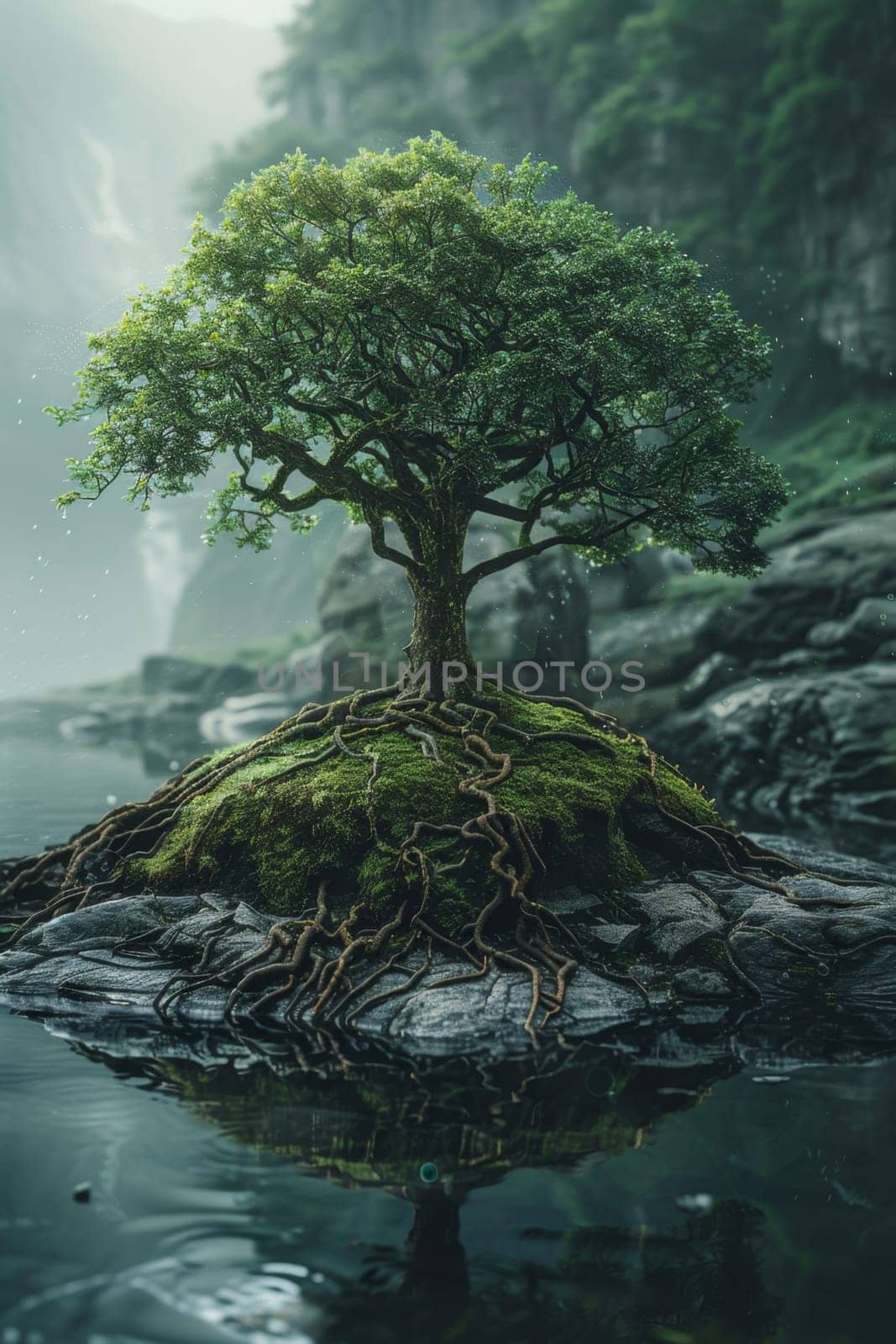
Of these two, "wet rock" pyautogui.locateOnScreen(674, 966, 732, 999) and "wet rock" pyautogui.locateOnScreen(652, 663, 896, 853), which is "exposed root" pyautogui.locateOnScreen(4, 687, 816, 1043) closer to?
"wet rock" pyautogui.locateOnScreen(674, 966, 732, 999)

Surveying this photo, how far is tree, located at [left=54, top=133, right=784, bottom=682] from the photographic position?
9.70 m

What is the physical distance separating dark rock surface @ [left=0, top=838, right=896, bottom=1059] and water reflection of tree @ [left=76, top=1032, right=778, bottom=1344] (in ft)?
2.26

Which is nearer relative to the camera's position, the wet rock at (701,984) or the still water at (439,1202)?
the still water at (439,1202)

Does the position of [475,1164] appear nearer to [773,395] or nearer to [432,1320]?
[432,1320]

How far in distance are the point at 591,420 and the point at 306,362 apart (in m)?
4.06

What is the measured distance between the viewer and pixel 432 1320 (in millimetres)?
3988

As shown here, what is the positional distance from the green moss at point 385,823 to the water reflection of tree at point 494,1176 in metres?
2.52

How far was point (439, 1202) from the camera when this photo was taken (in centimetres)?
483

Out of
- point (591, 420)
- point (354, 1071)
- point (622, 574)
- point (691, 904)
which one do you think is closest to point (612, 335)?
point (591, 420)

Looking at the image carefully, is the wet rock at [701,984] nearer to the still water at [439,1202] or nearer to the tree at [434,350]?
the still water at [439,1202]

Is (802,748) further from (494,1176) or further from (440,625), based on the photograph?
(494,1176)

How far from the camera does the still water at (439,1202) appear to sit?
13.3 feet

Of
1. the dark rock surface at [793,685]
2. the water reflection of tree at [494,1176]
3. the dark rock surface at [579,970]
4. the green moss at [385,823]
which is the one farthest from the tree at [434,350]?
the dark rock surface at [793,685]
